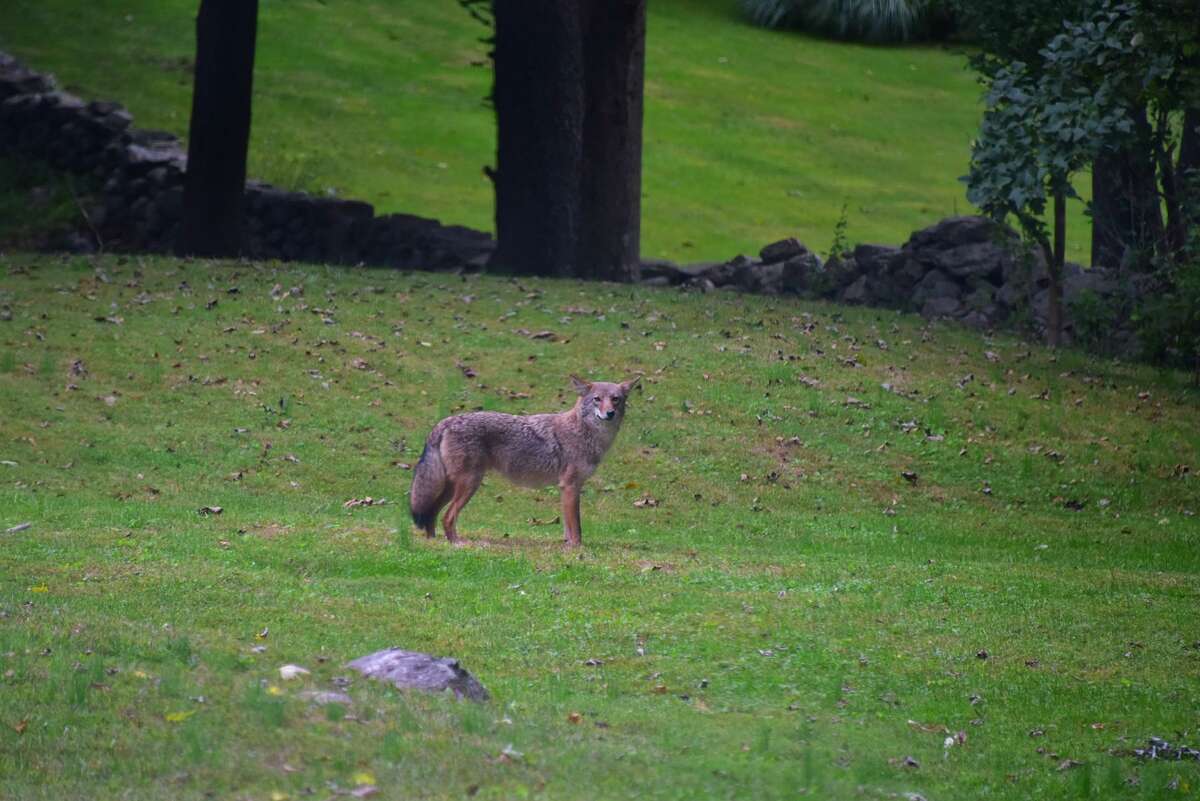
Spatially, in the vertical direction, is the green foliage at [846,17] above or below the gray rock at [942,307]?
above

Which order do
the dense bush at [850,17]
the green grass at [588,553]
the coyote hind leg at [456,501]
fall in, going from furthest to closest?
the dense bush at [850,17] → the coyote hind leg at [456,501] → the green grass at [588,553]

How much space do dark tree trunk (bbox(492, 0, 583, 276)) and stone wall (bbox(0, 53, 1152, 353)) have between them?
345 cm

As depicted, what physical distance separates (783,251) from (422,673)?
2078 cm

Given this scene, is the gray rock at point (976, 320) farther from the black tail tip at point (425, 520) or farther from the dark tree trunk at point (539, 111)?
the black tail tip at point (425, 520)

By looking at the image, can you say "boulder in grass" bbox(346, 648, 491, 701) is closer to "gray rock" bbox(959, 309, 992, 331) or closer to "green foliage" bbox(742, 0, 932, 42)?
"gray rock" bbox(959, 309, 992, 331)

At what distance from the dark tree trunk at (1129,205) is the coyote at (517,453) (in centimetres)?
1183

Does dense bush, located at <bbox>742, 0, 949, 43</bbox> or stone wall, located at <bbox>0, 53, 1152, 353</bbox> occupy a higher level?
dense bush, located at <bbox>742, 0, 949, 43</bbox>

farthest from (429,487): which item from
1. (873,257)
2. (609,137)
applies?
(873,257)

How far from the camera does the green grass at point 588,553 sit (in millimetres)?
8516

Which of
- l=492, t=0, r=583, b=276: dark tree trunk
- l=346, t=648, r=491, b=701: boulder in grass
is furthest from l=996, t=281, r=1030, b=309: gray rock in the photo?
l=346, t=648, r=491, b=701: boulder in grass

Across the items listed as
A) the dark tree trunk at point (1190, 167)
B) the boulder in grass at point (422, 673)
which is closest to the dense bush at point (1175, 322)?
the dark tree trunk at point (1190, 167)

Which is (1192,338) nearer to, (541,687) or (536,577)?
(536,577)

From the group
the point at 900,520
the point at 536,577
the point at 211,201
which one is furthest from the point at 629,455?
the point at 211,201

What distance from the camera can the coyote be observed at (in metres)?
13.8
